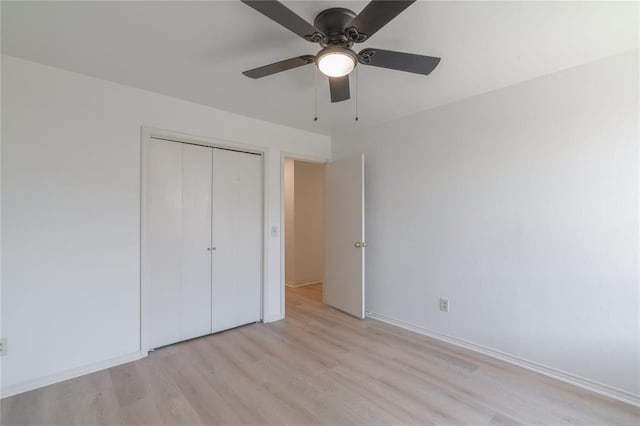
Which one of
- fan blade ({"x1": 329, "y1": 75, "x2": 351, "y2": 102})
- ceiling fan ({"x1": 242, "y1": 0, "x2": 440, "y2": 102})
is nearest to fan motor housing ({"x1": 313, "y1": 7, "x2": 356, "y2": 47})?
ceiling fan ({"x1": 242, "y1": 0, "x2": 440, "y2": 102})

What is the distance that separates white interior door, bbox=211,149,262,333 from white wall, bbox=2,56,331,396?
2.40 feet

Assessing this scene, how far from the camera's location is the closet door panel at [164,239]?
2717mm

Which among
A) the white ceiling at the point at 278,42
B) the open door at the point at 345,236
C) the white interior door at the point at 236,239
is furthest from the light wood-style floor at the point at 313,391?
the white ceiling at the point at 278,42

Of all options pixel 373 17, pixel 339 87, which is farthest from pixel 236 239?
pixel 373 17

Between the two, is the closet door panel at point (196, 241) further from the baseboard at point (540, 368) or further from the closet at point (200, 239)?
the baseboard at point (540, 368)

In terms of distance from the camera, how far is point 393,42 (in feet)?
6.15

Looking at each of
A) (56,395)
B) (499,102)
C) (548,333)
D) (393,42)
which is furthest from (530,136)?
(56,395)

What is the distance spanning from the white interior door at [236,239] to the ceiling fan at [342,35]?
1.57 m

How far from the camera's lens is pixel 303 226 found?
5.28m

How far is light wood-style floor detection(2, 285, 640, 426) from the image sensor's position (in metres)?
1.84

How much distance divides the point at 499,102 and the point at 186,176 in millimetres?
2923

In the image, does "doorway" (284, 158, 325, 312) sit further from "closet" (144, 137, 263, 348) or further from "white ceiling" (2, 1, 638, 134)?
"white ceiling" (2, 1, 638, 134)

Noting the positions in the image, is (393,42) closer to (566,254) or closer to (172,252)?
(566,254)

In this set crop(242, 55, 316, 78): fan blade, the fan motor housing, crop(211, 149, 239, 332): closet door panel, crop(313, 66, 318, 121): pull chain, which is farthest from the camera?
crop(211, 149, 239, 332): closet door panel
